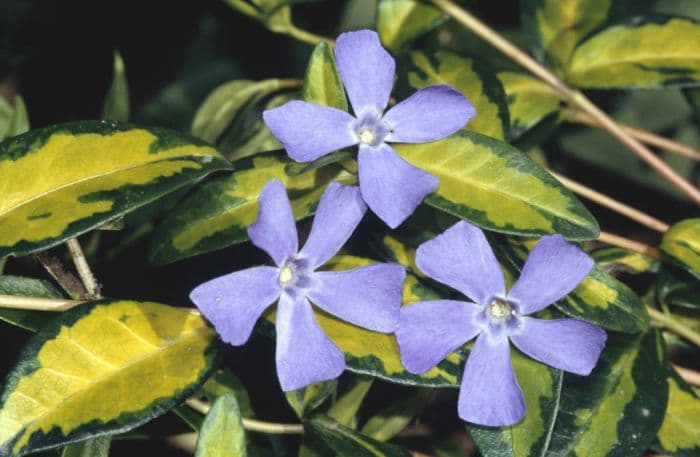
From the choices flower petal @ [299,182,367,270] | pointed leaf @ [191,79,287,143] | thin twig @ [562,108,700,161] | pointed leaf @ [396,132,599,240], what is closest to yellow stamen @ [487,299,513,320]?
pointed leaf @ [396,132,599,240]

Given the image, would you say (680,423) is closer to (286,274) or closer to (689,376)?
(689,376)

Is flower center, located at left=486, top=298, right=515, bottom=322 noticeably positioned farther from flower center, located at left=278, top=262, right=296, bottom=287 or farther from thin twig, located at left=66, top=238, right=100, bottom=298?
thin twig, located at left=66, top=238, right=100, bottom=298

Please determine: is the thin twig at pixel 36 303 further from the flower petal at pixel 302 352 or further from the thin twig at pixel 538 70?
the thin twig at pixel 538 70

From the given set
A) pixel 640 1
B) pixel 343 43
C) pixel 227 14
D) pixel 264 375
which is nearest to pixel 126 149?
pixel 343 43

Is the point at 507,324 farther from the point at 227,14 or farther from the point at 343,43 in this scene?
the point at 227,14

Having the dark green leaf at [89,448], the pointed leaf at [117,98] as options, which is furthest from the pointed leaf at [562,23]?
the dark green leaf at [89,448]
